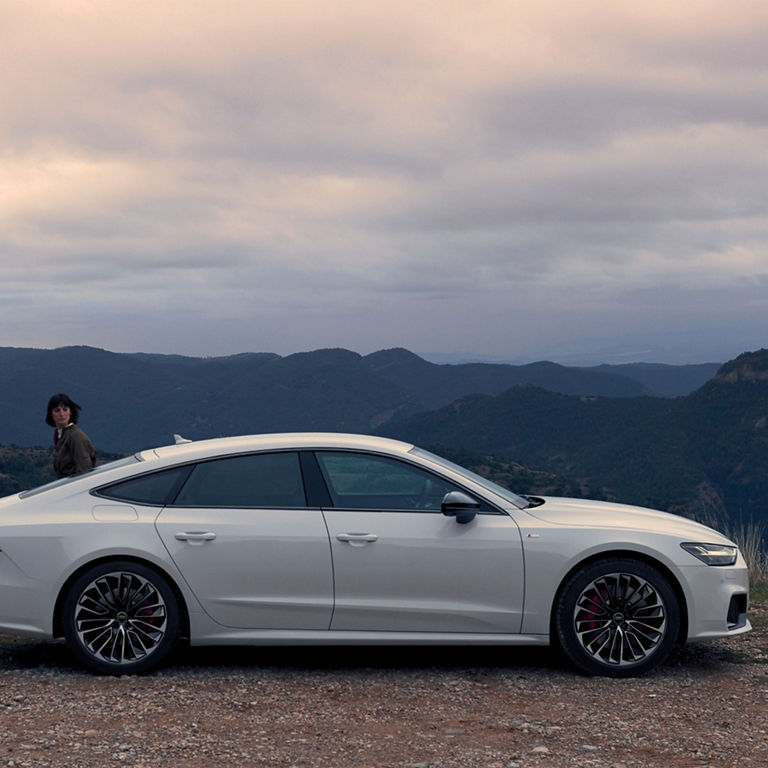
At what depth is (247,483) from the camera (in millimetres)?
6328

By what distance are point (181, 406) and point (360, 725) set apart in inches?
6542

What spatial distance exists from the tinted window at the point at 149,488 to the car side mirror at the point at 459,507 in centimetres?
171

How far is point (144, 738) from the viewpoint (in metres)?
5.02

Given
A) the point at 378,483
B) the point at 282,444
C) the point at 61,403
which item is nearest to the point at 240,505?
the point at 282,444

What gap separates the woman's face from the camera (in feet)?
28.3

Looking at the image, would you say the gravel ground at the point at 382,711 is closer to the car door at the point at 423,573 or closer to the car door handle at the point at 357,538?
the car door at the point at 423,573

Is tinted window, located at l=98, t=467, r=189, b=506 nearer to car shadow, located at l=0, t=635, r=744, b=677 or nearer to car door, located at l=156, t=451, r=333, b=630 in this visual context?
car door, located at l=156, t=451, r=333, b=630

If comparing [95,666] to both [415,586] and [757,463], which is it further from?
[757,463]

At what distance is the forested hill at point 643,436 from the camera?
80688 mm

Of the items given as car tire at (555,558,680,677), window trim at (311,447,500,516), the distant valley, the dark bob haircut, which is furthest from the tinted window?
the distant valley

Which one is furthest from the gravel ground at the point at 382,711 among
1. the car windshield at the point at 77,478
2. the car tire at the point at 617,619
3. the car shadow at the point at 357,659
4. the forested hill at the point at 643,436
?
the forested hill at the point at 643,436

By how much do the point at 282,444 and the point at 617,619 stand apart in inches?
95.6

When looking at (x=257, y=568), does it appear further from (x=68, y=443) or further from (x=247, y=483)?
(x=68, y=443)

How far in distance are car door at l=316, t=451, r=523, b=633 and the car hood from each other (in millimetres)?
398
